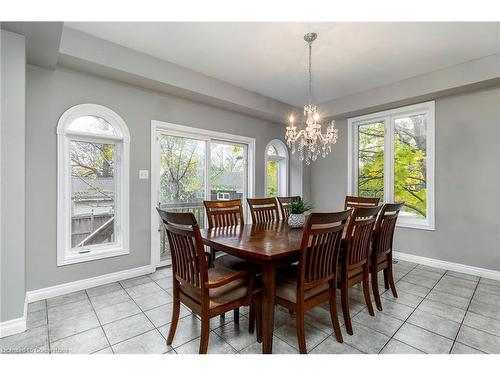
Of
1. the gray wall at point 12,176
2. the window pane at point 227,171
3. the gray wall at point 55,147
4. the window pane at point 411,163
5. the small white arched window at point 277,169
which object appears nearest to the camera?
the gray wall at point 12,176

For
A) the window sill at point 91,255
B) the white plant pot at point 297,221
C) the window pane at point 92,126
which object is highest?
the window pane at point 92,126

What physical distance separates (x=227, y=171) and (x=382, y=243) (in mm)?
2629

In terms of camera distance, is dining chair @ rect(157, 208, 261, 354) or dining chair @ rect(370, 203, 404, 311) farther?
dining chair @ rect(370, 203, 404, 311)

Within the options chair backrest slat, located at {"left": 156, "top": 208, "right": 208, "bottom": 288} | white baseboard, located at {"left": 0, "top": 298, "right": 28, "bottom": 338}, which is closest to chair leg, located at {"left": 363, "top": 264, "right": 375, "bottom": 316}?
chair backrest slat, located at {"left": 156, "top": 208, "right": 208, "bottom": 288}

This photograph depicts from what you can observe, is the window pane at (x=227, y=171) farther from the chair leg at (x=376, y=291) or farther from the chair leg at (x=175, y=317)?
the chair leg at (x=376, y=291)

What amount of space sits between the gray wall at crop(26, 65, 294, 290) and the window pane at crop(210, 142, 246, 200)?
67 centimetres

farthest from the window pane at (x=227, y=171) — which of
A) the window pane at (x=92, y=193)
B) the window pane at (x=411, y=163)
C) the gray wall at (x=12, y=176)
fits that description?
the window pane at (x=411, y=163)

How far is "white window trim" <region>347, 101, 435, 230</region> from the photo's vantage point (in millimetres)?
3592

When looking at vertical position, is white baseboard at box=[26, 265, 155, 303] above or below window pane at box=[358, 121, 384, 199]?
below

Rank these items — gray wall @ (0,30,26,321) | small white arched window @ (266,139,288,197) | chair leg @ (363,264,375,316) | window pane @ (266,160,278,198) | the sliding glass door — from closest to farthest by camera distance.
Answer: gray wall @ (0,30,26,321)
chair leg @ (363,264,375,316)
the sliding glass door
window pane @ (266,160,278,198)
small white arched window @ (266,139,288,197)

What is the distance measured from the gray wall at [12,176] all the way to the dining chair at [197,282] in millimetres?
1292

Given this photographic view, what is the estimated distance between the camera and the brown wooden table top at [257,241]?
164cm

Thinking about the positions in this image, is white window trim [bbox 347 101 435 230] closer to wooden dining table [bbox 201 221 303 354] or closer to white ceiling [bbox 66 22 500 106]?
white ceiling [bbox 66 22 500 106]
